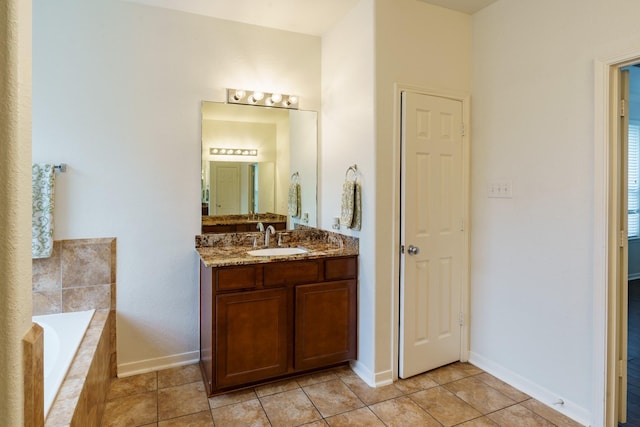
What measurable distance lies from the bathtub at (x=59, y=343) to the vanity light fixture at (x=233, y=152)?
141 centimetres

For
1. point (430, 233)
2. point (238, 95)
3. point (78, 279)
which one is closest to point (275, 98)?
point (238, 95)

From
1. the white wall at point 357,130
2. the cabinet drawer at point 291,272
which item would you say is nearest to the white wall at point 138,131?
the white wall at point 357,130

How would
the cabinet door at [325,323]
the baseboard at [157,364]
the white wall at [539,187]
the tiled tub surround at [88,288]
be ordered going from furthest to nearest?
the baseboard at [157,364]
the cabinet door at [325,323]
the tiled tub surround at [88,288]
the white wall at [539,187]

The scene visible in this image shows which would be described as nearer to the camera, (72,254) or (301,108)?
(72,254)

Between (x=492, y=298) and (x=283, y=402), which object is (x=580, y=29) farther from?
(x=283, y=402)

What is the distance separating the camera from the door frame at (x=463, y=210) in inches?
99.8

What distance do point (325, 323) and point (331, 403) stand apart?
20.0 inches

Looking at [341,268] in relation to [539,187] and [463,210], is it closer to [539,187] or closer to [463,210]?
[463,210]

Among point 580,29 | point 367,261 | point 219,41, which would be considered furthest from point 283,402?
point 580,29

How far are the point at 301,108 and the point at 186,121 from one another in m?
0.94

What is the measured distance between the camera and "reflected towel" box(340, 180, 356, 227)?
263cm

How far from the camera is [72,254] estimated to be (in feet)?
8.22

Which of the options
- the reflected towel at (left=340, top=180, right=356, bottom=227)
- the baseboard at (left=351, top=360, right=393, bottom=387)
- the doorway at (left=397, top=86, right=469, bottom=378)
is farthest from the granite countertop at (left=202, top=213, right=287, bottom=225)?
the baseboard at (left=351, top=360, right=393, bottom=387)

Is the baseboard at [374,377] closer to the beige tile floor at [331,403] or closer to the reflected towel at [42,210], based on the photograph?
the beige tile floor at [331,403]
